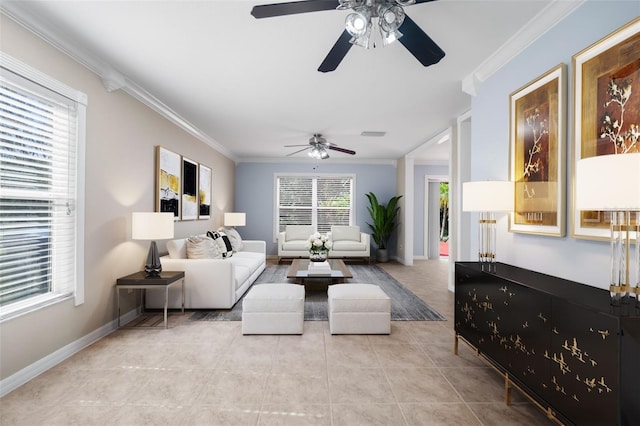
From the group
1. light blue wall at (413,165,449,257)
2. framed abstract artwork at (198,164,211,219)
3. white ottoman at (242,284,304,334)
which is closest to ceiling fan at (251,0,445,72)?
white ottoman at (242,284,304,334)

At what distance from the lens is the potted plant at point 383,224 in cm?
745

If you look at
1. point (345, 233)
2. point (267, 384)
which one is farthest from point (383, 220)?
point (267, 384)

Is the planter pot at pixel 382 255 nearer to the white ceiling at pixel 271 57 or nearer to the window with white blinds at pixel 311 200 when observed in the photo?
the window with white blinds at pixel 311 200

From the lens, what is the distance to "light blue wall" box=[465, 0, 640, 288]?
1.79 metres

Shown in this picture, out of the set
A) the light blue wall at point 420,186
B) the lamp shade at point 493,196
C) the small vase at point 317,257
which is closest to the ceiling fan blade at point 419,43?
the lamp shade at point 493,196

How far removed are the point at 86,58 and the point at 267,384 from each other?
302cm

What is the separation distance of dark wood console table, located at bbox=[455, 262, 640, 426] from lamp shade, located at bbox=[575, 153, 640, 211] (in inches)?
17.2

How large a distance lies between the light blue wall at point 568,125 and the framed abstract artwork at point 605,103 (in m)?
0.07

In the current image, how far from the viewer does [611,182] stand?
1.27 m

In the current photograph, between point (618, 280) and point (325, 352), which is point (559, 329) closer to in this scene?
point (618, 280)

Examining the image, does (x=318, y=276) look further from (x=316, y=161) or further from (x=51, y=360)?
(x=316, y=161)

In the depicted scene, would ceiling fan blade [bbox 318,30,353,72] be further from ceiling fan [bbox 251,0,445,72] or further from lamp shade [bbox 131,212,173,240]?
lamp shade [bbox 131,212,173,240]

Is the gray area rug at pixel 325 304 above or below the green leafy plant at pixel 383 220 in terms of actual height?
below

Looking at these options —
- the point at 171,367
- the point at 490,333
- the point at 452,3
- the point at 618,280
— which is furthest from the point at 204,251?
the point at 618,280
